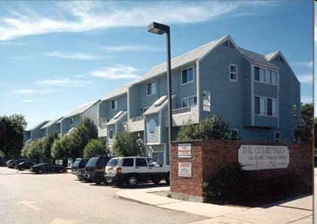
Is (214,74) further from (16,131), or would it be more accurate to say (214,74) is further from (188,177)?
(16,131)

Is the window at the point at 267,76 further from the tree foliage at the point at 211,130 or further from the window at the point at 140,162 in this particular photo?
the window at the point at 140,162

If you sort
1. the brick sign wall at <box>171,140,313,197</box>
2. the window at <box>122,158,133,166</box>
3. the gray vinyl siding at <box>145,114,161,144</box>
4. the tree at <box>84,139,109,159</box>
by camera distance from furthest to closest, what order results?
the tree at <box>84,139,109,159</box> → the gray vinyl siding at <box>145,114,161,144</box> → the window at <box>122,158,133,166</box> → the brick sign wall at <box>171,140,313,197</box>

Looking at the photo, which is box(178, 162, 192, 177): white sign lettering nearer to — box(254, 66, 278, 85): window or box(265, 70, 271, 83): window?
box(254, 66, 278, 85): window

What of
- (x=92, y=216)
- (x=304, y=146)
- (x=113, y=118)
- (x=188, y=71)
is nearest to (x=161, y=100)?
(x=188, y=71)

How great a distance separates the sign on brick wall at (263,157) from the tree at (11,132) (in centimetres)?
666

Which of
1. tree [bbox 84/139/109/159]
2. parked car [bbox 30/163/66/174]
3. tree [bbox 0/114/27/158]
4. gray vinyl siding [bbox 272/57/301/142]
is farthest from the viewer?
parked car [bbox 30/163/66/174]

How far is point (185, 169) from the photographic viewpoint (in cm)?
1274

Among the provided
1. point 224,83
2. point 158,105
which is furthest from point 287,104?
point 158,105

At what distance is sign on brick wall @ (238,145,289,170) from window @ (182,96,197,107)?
40.6ft

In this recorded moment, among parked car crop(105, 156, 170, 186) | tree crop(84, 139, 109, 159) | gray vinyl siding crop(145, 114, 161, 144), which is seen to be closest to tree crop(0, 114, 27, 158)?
parked car crop(105, 156, 170, 186)

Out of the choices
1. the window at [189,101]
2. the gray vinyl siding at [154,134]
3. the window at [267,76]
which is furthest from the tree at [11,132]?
the gray vinyl siding at [154,134]

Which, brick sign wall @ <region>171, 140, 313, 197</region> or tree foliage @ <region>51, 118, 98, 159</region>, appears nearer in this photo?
brick sign wall @ <region>171, 140, 313, 197</region>

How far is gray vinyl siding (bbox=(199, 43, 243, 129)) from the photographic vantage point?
79.0 ft

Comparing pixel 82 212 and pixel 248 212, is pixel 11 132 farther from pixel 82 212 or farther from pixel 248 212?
pixel 248 212
